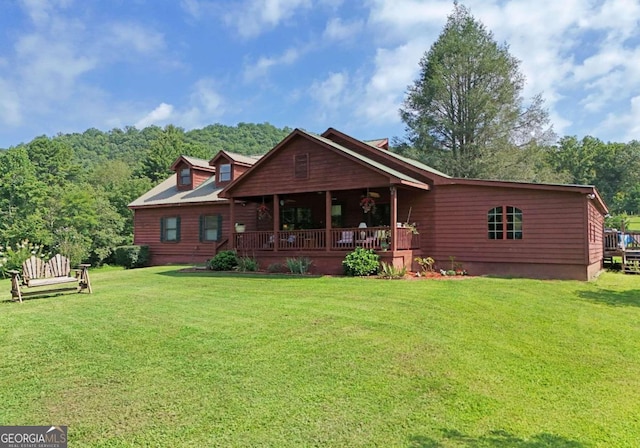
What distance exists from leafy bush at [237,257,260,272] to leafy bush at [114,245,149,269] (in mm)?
8979

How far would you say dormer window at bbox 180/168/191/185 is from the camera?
2322 centimetres

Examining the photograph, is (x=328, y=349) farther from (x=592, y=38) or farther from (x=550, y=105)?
(x=550, y=105)

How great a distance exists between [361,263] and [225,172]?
11185 mm

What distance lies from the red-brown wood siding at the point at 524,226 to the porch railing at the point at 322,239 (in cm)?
131

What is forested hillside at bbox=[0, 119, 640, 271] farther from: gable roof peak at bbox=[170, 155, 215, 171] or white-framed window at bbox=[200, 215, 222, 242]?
white-framed window at bbox=[200, 215, 222, 242]

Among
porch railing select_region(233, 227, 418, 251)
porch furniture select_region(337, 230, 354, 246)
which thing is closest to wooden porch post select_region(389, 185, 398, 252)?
porch railing select_region(233, 227, 418, 251)

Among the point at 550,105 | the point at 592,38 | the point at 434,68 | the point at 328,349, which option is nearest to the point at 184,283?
the point at 328,349

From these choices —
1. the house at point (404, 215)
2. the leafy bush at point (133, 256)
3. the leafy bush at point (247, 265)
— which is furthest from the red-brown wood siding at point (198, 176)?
the leafy bush at point (247, 265)

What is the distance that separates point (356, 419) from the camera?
12.7 feet

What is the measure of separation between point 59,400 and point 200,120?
205ft

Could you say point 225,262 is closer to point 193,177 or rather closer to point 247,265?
point 247,265

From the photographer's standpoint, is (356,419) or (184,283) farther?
(184,283)

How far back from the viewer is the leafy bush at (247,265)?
1542 cm

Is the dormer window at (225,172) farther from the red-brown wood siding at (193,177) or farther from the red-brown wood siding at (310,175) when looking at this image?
the red-brown wood siding at (310,175)
